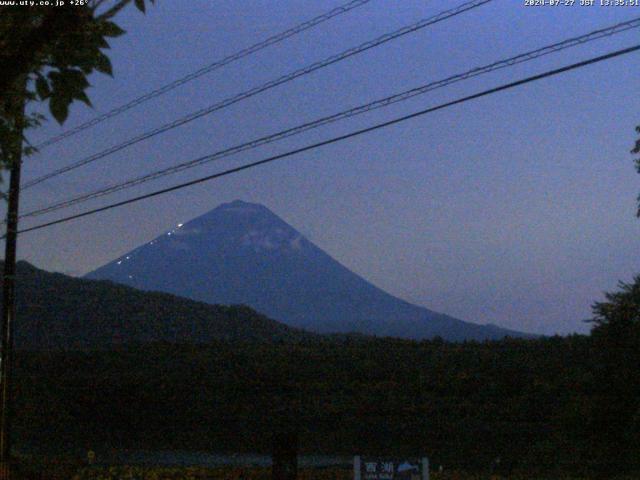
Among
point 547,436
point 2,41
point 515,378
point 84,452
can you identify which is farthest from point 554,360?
point 2,41

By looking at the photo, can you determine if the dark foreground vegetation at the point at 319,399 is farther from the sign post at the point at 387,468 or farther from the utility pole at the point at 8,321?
the utility pole at the point at 8,321

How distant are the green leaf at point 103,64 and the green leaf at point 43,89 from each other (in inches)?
12.5

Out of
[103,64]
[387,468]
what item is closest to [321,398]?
[387,468]

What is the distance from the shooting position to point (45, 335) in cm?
6016

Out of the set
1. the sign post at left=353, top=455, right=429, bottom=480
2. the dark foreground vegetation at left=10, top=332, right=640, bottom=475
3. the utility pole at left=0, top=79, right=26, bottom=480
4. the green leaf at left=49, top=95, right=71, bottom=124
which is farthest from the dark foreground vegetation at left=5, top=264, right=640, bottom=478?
the green leaf at left=49, top=95, right=71, bottom=124

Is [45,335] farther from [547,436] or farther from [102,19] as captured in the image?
[102,19]

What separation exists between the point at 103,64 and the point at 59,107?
432 millimetres

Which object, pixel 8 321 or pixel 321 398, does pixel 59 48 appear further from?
pixel 321 398

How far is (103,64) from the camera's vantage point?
18.0 feet

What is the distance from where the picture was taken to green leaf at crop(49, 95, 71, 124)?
521cm

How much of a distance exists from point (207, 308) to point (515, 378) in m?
38.0

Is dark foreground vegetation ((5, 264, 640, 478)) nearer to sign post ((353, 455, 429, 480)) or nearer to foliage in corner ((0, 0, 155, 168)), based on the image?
sign post ((353, 455, 429, 480))

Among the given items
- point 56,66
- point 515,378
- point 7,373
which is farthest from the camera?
point 515,378

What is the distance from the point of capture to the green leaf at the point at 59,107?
5.21 meters
